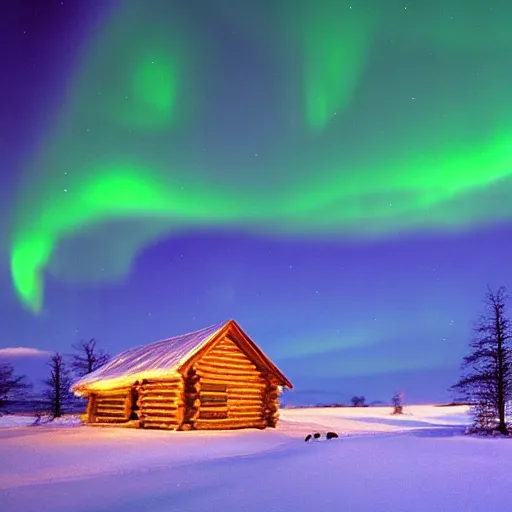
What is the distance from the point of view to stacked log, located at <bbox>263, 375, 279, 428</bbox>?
2877cm

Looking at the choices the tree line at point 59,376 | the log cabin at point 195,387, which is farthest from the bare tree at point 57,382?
the log cabin at point 195,387

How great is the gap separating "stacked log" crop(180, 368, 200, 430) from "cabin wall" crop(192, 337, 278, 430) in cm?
13

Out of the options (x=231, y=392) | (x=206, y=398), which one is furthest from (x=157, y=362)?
(x=231, y=392)

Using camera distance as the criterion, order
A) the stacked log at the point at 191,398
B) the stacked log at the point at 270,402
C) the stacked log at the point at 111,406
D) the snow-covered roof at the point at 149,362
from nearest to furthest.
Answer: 1. the stacked log at the point at 191,398
2. the snow-covered roof at the point at 149,362
3. the stacked log at the point at 111,406
4. the stacked log at the point at 270,402

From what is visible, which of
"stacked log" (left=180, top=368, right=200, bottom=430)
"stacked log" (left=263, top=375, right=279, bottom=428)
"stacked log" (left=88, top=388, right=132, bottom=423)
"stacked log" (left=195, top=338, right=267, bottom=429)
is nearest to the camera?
"stacked log" (left=180, top=368, right=200, bottom=430)

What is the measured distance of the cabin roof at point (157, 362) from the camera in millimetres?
25141

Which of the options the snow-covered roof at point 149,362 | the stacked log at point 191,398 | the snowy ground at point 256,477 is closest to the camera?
the snowy ground at point 256,477

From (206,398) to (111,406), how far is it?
6.95 metres

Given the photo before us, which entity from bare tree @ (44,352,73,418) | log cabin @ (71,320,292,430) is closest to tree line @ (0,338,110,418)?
bare tree @ (44,352,73,418)

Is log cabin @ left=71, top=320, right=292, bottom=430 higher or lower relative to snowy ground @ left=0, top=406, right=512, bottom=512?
higher

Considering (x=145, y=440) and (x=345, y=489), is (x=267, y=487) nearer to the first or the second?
(x=345, y=489)

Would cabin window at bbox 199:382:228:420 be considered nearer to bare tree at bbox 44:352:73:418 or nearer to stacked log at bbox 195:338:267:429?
stacked log at bbox 195:338:267:429

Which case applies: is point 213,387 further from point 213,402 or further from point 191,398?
point 191,398

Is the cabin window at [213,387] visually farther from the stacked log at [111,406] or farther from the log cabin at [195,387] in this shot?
the stacked log at [111,406]
